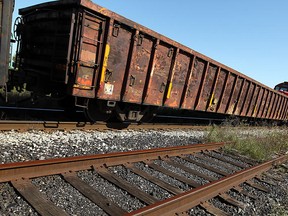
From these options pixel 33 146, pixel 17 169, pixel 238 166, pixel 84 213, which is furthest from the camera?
pixel 238 166

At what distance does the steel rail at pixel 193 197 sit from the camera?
332 centimetres

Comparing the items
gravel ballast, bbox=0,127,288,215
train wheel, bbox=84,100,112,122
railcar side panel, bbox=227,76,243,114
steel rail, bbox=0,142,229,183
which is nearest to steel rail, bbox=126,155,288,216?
gravel ballast, bbox=0,127,288,215

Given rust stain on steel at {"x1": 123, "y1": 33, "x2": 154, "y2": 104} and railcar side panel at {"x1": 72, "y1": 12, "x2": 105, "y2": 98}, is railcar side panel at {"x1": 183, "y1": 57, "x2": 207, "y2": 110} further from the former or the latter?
railcar side panel at {"x1": 72, "y1": 12, "x2": 105, "y2": 98}

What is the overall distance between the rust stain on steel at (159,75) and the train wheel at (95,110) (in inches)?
56.1

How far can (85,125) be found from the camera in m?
8.00

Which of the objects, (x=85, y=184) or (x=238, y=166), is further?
(x=238, y=166)

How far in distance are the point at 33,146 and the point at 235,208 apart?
3.76m

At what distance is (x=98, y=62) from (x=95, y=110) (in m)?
1.62

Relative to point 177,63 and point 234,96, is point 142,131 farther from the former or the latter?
point 234,96

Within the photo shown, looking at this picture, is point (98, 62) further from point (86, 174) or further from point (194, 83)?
point (194, 83)

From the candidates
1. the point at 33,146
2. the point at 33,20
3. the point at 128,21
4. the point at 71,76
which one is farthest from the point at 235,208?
the point at 33,20

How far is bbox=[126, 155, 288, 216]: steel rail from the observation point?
3317mm

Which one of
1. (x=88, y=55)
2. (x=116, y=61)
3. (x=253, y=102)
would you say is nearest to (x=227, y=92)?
(x=253, y=102)

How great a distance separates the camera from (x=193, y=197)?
4.04 m
